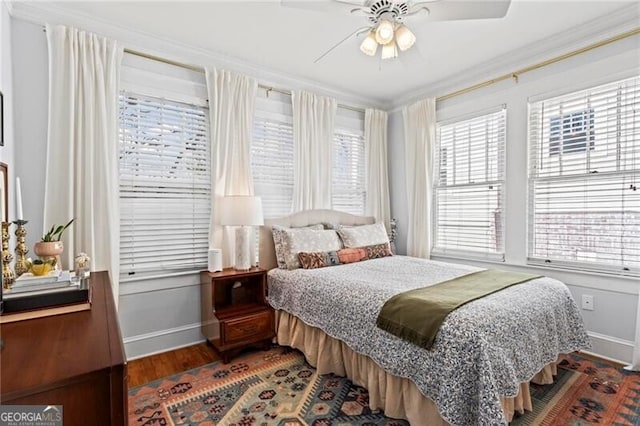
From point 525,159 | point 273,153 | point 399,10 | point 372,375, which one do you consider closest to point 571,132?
point 525,159

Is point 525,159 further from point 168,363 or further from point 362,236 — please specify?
point 168,363

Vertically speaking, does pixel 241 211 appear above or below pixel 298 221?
above

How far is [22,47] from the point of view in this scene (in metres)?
2.29

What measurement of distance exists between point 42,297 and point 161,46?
2.33 meters

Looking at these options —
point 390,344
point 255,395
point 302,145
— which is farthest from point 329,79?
point 255,395

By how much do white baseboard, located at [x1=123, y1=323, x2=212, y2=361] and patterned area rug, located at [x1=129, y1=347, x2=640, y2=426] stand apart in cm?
51

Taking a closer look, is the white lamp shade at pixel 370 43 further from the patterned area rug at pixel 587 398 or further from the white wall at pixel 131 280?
the patterned area rug at pixel 587 398

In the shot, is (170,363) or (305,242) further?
(305,242)

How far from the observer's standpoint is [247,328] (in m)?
2.71

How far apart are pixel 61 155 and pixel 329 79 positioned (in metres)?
2.62

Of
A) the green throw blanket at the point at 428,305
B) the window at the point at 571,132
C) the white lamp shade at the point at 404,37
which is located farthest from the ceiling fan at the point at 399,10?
the green throw blanket at the point at 428,305

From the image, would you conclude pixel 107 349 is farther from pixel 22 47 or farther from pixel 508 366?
pixel 22 47

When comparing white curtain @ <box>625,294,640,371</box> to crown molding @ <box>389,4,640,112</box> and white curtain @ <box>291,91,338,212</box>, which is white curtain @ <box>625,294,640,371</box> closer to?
crown molding @ <box>389,4,640,112</box>

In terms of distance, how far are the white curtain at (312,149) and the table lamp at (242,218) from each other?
2.52 ft
